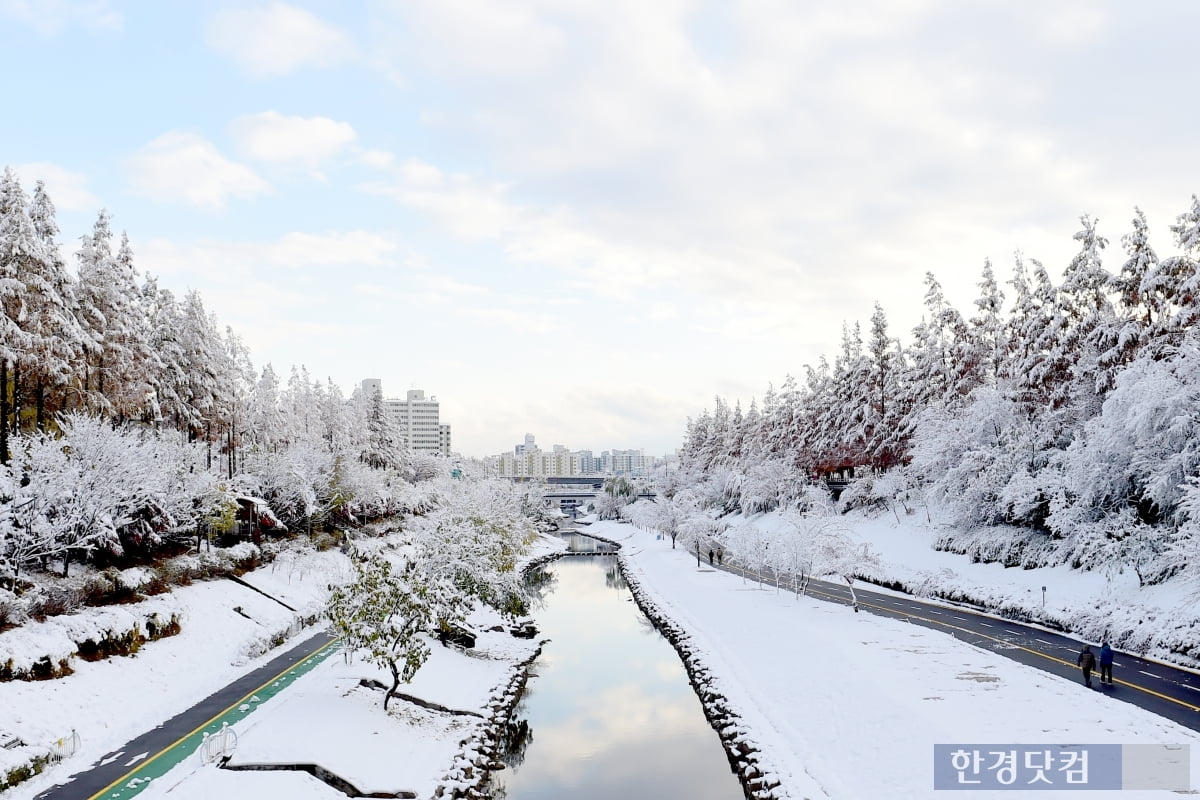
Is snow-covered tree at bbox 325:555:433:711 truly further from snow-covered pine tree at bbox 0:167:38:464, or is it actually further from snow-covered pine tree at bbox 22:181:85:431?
snow-covered pine tree at bbox 22:181:85:431

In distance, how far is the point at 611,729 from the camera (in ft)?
84.8

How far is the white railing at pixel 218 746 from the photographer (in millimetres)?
17031

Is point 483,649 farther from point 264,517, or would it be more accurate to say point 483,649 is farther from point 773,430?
point 773,430

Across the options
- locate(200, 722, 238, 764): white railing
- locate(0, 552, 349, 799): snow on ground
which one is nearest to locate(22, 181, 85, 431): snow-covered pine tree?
locate(0, 552, 349, 799): snow on ground

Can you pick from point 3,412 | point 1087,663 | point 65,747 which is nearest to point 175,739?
point 65,747

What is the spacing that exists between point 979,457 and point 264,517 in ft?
141

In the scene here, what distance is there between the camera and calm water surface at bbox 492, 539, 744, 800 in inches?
821

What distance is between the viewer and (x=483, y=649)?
33469 mm

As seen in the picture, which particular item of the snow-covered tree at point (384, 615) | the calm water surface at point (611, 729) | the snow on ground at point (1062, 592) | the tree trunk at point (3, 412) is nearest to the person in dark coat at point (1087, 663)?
the snow on ground at point (1062, 592)

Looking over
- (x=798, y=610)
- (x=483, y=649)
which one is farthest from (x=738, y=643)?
(x=483, y=649)

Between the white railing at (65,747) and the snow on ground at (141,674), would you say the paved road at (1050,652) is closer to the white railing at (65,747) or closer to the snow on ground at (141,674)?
the white railing at (65,747)

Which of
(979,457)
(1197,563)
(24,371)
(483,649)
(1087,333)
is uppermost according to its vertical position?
(1087,333)

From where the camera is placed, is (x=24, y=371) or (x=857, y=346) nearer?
(x=24, y=371)

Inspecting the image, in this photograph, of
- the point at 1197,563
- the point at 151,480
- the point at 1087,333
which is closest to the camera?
the point at 1197,563
